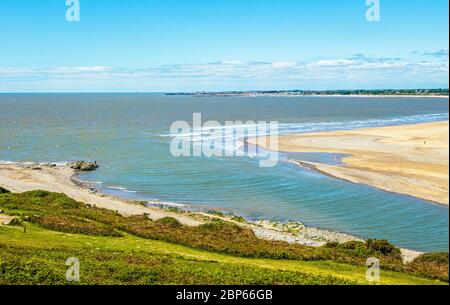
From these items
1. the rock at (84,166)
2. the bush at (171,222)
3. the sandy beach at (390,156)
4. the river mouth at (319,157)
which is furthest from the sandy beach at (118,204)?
the river mouth at (319,157)

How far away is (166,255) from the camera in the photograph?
2453 centimetres

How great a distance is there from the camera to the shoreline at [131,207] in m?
35.8

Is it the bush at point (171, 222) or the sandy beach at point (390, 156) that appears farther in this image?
the sandy beach at point (390, 156)

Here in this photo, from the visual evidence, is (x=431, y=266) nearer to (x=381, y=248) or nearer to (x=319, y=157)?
(x=381, y=248)

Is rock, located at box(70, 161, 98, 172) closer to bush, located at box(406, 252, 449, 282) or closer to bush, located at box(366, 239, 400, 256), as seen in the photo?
bush, located at box(366, 239, 400, 256)

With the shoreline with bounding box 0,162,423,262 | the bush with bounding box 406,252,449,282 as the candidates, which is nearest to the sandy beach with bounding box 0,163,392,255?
the shoreline with bounding box 0,162,423,262

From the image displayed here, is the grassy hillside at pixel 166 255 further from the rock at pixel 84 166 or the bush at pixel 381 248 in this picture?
the rock at pixel 84 166

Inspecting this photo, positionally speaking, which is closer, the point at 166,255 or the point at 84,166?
the point at 166,255

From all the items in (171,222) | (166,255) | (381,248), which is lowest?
(171,222)

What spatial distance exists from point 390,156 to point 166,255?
48539 millimetres

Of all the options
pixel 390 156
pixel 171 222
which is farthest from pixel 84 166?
pixel 390 156

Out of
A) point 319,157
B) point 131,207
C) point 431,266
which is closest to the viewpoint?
point 431,266

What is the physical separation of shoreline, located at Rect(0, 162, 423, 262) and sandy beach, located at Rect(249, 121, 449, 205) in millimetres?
12318

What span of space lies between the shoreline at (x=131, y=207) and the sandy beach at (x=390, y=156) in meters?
12.3
